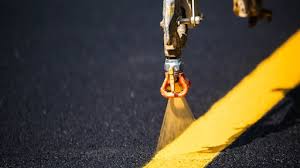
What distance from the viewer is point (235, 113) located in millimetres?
4168

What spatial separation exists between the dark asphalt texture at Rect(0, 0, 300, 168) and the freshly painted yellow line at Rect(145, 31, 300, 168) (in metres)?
0.09

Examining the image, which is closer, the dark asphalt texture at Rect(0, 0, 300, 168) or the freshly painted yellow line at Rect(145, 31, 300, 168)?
the freshly painted yellow line at Rect(145, 31, 300, 168)

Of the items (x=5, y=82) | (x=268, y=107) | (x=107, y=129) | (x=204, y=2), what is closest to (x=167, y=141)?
(x=107, y=129)

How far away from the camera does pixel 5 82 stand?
5113mm

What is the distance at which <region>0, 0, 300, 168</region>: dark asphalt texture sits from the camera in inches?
141

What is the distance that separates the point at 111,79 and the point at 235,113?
1363mm

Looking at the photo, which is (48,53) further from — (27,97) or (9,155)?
(9,155)

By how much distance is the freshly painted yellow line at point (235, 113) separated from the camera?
3.48 meters

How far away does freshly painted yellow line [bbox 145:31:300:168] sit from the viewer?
137 inches

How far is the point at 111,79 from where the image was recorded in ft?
16.9

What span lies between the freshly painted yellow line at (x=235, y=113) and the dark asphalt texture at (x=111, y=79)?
0.28 feet

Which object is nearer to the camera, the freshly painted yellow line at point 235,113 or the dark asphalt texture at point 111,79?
the freshly painted yellow line at point 235,113

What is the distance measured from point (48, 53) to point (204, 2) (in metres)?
2.40

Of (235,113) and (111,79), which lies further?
(111,79)
